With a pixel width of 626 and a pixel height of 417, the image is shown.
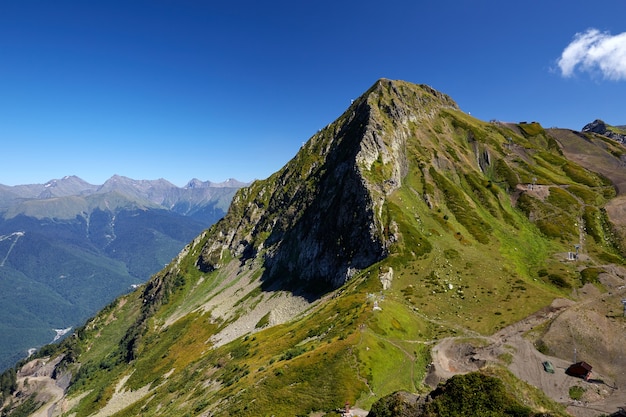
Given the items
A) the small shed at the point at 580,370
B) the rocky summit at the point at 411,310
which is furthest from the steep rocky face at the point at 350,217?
the small shed at the point at 580,370

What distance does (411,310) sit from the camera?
3647 inches

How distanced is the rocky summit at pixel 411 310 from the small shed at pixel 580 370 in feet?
0.84

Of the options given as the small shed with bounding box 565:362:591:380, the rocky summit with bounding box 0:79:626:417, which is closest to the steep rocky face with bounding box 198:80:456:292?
the rocky summit with bounding box 0:79:626:417

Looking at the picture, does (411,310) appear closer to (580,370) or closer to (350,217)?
(580,370)

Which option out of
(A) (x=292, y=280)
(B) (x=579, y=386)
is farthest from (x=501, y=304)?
(A) (x=292, y=280)

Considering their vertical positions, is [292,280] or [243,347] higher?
[292,280]

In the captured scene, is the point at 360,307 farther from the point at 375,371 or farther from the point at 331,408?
the point at 331,408

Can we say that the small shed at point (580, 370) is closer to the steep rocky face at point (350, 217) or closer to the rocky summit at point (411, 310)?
the rocky summit at point (411, 310)

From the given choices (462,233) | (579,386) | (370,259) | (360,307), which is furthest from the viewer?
(462,233)

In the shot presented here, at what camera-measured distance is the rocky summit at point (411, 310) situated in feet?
190

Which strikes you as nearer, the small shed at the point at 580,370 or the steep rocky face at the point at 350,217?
the small shed at the point at 580,370

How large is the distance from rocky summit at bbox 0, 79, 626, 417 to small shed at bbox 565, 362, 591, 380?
0.84ft

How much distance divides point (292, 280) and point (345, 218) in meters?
40.3

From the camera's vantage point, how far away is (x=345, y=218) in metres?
151
